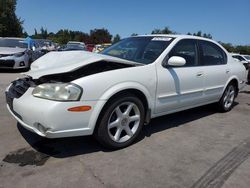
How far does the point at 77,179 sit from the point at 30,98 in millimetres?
1102

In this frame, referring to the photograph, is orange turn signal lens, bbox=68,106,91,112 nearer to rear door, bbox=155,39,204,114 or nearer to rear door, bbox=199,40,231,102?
rear door, bbox=155,39,204,114

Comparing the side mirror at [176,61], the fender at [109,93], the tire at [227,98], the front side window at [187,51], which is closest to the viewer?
the fender at [109,93]

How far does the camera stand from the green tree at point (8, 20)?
43062 mm

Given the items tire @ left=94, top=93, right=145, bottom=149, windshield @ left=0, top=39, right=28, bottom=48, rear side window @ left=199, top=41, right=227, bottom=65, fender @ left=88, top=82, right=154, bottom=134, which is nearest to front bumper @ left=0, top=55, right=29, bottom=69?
windshield @ left=0, top=39, right=28, bottom=48

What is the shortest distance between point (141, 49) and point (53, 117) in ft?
6.89

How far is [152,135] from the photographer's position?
4441 millimetres

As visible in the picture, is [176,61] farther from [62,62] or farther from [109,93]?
[62,62]

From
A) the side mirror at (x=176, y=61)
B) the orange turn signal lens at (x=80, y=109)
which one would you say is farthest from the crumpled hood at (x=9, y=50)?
the orange turn signal lens at (x=80, y=109)

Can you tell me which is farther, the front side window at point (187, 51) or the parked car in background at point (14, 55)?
the parked car in background at point (14, 55)

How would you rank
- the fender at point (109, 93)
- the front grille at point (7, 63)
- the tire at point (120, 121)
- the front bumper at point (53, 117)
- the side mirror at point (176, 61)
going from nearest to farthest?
the front bumper at point (53, 117) < the fender at point (109, 93) < the tire at point (120, 121) < the side mirror at point (176, 61) < the front grille at point (7, 63)

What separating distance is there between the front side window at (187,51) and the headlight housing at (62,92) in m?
1.87

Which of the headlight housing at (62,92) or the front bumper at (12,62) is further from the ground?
the headlight housing at (62,92)

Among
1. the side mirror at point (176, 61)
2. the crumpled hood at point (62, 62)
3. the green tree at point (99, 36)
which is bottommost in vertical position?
Answer: the green tree at point (99, 36)

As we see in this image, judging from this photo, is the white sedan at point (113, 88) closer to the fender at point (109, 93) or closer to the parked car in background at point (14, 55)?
the fender at point (109, 93)
